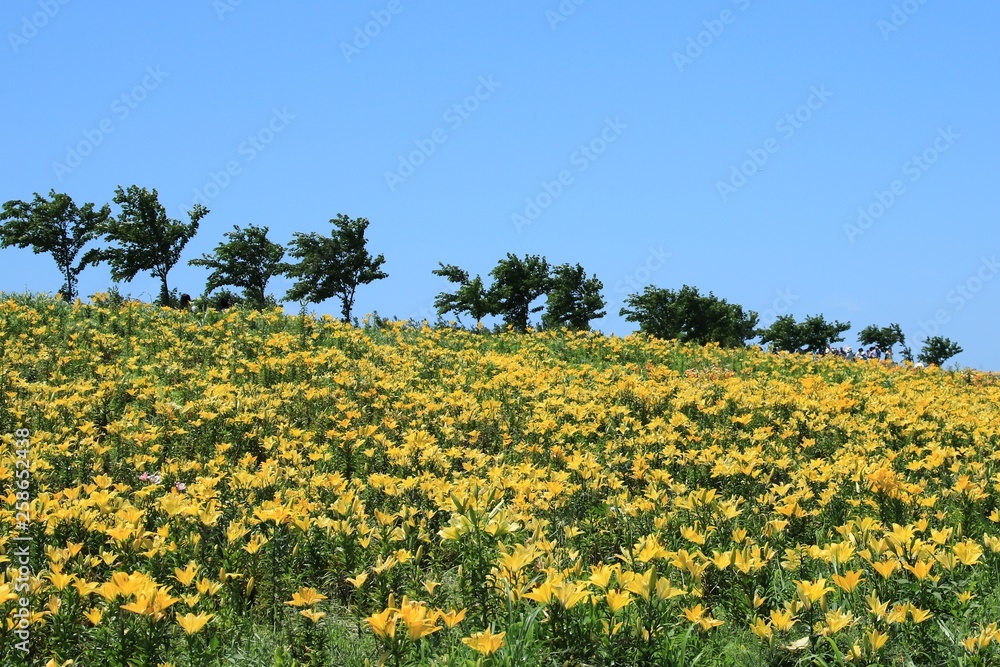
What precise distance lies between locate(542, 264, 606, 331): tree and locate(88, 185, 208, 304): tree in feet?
87.2

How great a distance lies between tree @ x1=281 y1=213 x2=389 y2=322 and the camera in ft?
180

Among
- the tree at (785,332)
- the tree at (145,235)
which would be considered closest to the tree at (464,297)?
the tree at (145,235)

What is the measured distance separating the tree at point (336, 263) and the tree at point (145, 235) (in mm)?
8610

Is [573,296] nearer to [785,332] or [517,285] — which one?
[517,285]

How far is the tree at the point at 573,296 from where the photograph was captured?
2124 inches

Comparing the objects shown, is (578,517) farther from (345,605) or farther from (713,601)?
(345,605)

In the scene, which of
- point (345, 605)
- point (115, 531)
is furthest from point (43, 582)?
point (345, 605)

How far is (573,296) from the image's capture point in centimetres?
5456

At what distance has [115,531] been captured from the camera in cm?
376

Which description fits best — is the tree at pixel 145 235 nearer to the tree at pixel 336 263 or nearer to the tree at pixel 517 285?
the tree at pixel 336 263

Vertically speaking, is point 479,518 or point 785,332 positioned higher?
point 785,332

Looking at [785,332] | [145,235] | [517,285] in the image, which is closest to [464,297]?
[517,285]

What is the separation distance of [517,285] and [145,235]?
26.7 m

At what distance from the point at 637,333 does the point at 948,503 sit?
947 centimetres
